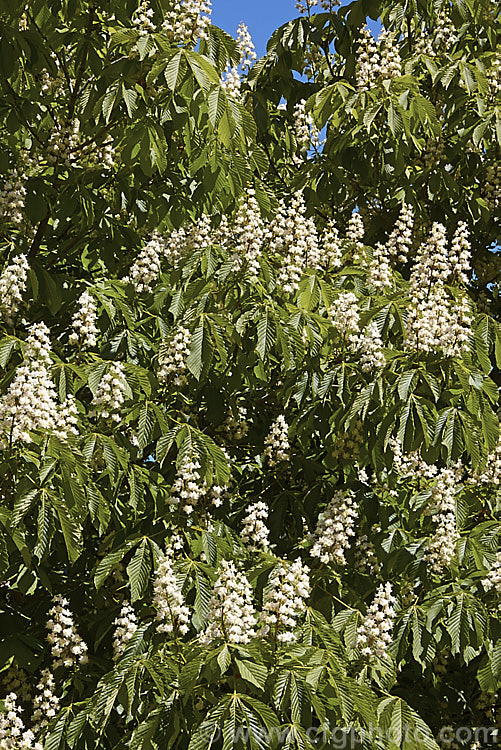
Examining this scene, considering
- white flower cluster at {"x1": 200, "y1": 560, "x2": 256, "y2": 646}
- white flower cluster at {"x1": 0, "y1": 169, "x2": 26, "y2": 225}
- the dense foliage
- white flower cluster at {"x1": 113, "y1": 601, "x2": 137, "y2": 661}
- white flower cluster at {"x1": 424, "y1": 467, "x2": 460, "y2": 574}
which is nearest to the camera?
white flower cluster at {"x1": 200, "y1": 560, "x2": 256, "y2": 646}

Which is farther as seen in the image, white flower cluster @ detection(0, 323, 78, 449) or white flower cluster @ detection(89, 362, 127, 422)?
white flower cluster @ detection(89, 362, 127, 422)

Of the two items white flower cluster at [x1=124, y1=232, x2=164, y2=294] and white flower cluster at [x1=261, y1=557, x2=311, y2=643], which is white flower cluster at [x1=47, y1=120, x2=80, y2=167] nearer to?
white flower cluster at [x1=124, y1=232, x2=164, y2=294]

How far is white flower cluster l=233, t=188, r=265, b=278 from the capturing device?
425cm

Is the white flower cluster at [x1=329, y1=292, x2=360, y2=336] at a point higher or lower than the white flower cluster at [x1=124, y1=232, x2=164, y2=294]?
lower

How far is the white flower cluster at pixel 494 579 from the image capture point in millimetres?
4090

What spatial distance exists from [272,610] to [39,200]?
218 centimetres

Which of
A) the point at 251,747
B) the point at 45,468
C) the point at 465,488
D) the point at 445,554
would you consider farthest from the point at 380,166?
the point at 251,747

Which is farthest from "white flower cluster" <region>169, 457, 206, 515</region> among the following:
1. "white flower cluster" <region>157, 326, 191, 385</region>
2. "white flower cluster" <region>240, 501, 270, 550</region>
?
"white flower cluster" <region>157, 326, 191, 385</region>

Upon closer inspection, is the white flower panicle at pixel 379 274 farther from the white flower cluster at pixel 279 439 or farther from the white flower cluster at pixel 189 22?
the white flower cluster at pixel 189 22

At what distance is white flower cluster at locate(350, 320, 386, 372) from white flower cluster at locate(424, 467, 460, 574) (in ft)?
2.21

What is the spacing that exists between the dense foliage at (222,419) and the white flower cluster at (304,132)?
1.04ft

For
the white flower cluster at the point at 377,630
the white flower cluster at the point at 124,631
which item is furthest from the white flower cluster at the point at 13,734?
the white flower cluster at the point at 377,630

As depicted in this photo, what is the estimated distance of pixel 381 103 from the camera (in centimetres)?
476

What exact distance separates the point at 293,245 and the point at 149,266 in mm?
687
